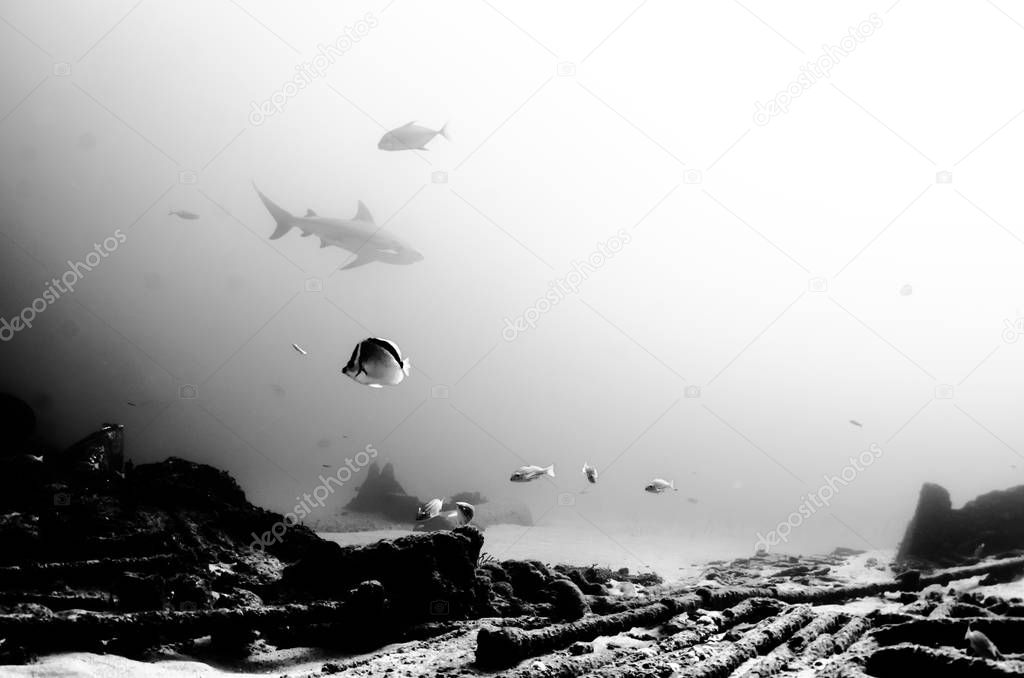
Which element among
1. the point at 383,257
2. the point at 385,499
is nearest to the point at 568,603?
the point at 383,257

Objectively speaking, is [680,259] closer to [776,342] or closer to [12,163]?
[776,342]

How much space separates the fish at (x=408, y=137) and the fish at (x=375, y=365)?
9153mm

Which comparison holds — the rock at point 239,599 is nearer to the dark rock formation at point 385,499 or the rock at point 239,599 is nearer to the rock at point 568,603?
the rock at point 568,603

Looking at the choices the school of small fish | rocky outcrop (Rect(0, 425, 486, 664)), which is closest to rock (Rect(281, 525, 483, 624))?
rocky outcrop (Rect(0, 425, 486, 664))

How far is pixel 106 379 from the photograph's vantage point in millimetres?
28609

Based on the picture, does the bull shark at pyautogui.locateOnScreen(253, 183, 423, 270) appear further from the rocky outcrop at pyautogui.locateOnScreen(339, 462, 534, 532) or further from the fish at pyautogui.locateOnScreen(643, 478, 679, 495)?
the fish at pyautogui.locateOnScreen(643, 478, 679, 495)

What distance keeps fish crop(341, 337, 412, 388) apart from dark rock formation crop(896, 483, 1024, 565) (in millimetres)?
13182

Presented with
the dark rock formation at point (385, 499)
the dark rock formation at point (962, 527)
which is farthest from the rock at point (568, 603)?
the dark rock formation at point (385, 499)

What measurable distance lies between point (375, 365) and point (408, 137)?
963 cm

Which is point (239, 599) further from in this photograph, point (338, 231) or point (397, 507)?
point (397, 507)

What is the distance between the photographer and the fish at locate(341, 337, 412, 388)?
3.59 metres

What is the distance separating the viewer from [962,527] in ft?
37.7

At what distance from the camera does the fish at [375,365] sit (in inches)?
141

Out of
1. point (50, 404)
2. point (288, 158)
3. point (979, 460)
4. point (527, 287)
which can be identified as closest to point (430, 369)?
point (527, 287)
